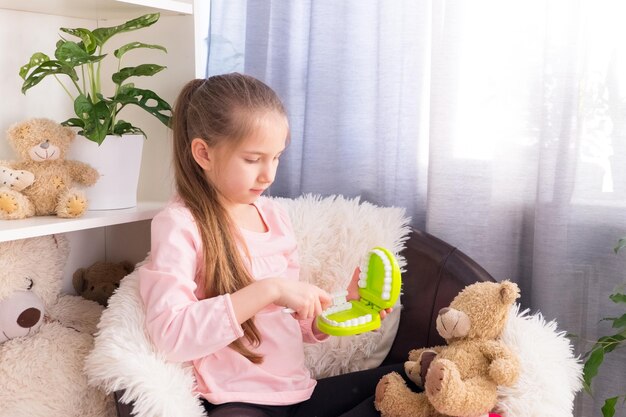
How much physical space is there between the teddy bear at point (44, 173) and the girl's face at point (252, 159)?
289 mm

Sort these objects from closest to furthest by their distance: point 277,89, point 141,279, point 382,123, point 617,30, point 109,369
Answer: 1. point 109,369
2. point 141,279
3. point 617,30
4. point 382,123
5. point 277,89

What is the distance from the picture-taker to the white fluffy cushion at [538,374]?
3.29 feet

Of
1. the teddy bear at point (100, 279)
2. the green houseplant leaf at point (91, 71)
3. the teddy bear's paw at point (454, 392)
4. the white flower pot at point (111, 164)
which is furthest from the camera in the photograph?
the teddy bear at point (100, 279)

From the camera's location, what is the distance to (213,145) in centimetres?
116

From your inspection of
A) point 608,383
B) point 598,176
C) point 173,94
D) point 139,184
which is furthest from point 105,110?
point 608,383

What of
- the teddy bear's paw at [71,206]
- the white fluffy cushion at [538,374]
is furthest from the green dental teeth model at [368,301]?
the teddy bear's paw at [71,206]

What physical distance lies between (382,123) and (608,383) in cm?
70

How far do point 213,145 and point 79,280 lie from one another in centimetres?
63

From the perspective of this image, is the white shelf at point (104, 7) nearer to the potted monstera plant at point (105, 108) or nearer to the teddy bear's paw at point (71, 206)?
the potted monstera plant at point (105, 108)

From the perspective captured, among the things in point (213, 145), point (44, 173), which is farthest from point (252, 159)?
point (44, 173)

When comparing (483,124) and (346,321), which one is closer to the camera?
(346,321)

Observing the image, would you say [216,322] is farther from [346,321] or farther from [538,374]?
[538,374]

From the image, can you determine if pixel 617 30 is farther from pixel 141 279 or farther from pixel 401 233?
pixel 141 279

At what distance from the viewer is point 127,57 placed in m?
1.52
